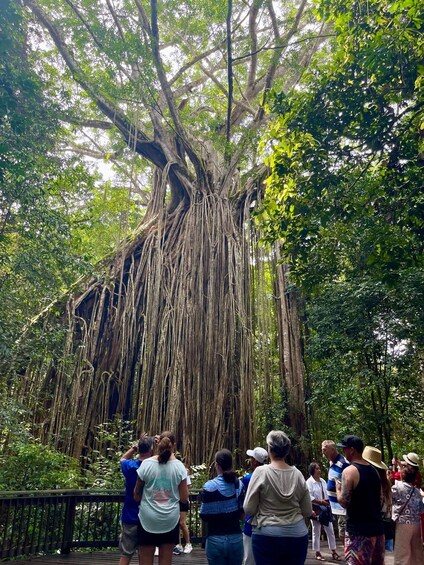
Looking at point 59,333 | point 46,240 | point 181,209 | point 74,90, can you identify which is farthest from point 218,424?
point 74,90

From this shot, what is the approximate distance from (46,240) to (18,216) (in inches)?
13.8

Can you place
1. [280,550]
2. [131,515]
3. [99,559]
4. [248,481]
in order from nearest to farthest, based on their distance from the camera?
[280,550] → [248,481] → [131,515] → [99,559]

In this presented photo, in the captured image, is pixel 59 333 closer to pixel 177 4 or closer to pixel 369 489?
pixel 369 489

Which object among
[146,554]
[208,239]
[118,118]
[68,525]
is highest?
[118,118]

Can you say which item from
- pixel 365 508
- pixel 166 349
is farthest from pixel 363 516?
pixel 166 349

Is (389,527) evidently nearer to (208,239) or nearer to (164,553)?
(164,553)

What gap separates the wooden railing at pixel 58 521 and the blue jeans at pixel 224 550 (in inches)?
77.5

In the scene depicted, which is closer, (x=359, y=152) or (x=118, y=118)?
(x=359, y=152)

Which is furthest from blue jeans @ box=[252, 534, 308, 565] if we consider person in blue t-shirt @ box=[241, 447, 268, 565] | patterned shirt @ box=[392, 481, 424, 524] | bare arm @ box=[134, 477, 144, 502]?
patterned shirt @ box=[392, 481, 424, 524]

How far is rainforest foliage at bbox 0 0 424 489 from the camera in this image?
415 cm

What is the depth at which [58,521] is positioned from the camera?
4.00 m

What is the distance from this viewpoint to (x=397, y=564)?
3.10 meters

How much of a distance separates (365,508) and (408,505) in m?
1.23

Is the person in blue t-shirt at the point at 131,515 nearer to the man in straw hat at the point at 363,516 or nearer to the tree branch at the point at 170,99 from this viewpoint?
the man in straw hat at the point at 363,516
